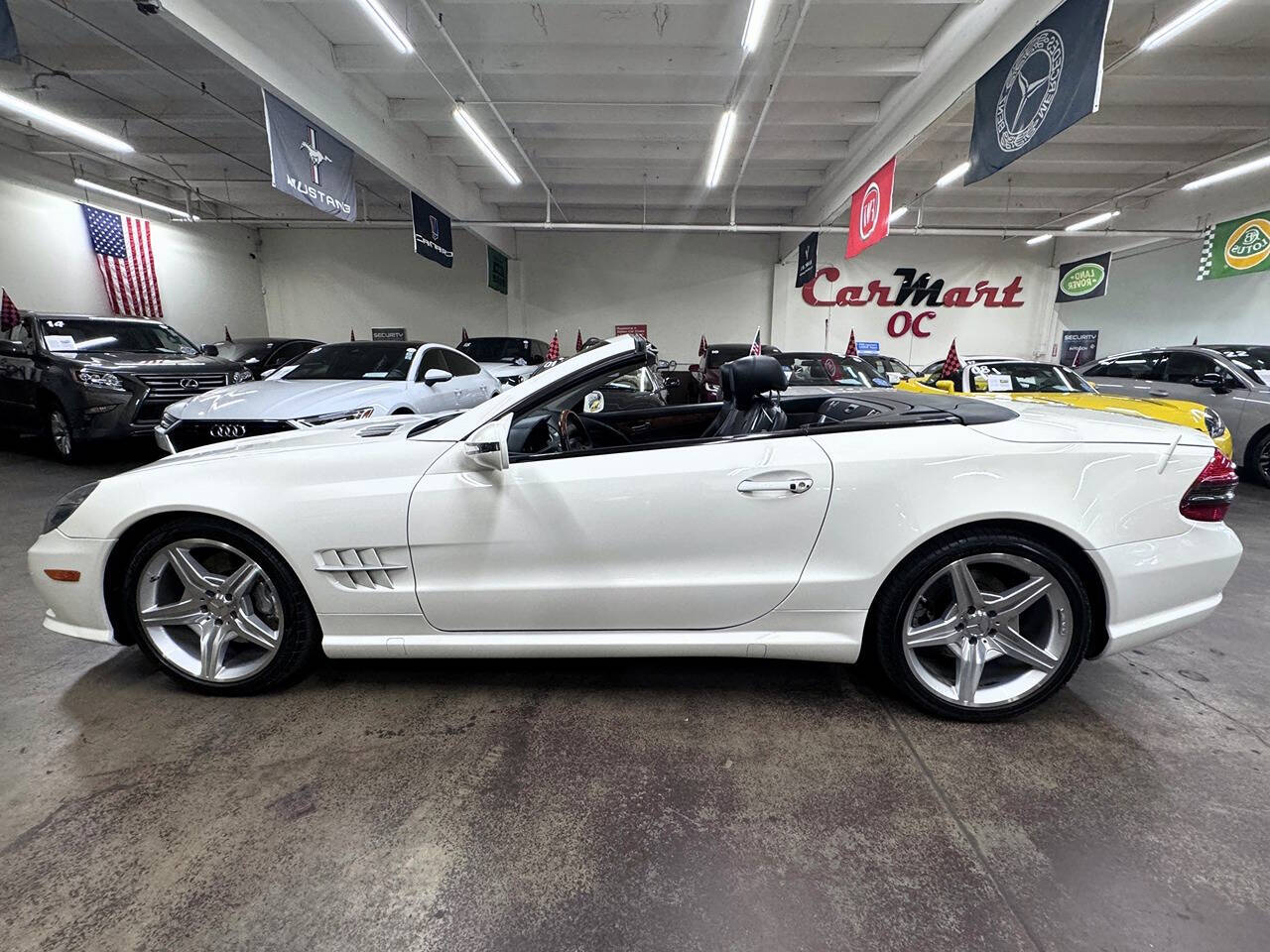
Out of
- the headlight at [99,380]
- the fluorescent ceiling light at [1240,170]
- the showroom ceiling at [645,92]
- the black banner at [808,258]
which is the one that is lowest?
the headlight at [99,380]

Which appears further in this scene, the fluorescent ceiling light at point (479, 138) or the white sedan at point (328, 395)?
the fluorescent ceiling light at point (479, 138)

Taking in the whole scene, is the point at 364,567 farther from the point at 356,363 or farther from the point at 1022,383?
the point at 1022,383

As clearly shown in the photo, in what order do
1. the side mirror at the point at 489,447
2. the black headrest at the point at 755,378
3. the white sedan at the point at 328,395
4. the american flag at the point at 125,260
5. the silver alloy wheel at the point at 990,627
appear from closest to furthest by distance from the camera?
the side mirror at the point at 489,447 → the silver alloy wheel at the point at 990,627 → the black headrest at the point at 755,378 → the white sedan at the point at 328,395 → the american flag at the point at 125,260

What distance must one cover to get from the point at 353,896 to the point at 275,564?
3.47 feet

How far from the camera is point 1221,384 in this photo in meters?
5.79

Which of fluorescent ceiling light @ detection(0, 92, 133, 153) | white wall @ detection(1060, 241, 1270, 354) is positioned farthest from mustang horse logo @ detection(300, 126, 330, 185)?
white wall @ detection(1060, 241, 1270, 354)

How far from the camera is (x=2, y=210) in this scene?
947 cm

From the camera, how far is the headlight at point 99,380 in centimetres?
532

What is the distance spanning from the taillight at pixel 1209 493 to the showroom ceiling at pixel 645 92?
20.8 feet

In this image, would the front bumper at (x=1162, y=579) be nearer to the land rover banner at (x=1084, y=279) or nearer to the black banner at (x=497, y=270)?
the black banner at (x=497, y=270)

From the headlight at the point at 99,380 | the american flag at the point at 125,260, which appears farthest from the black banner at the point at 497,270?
the headlight at the point at 99,380

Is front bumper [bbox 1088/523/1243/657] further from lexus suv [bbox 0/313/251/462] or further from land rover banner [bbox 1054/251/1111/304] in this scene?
land rover banner [bbox 1054/251/1111/304]

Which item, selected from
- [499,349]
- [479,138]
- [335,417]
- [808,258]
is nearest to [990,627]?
[335,417]

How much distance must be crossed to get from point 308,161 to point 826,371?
7056 mm
